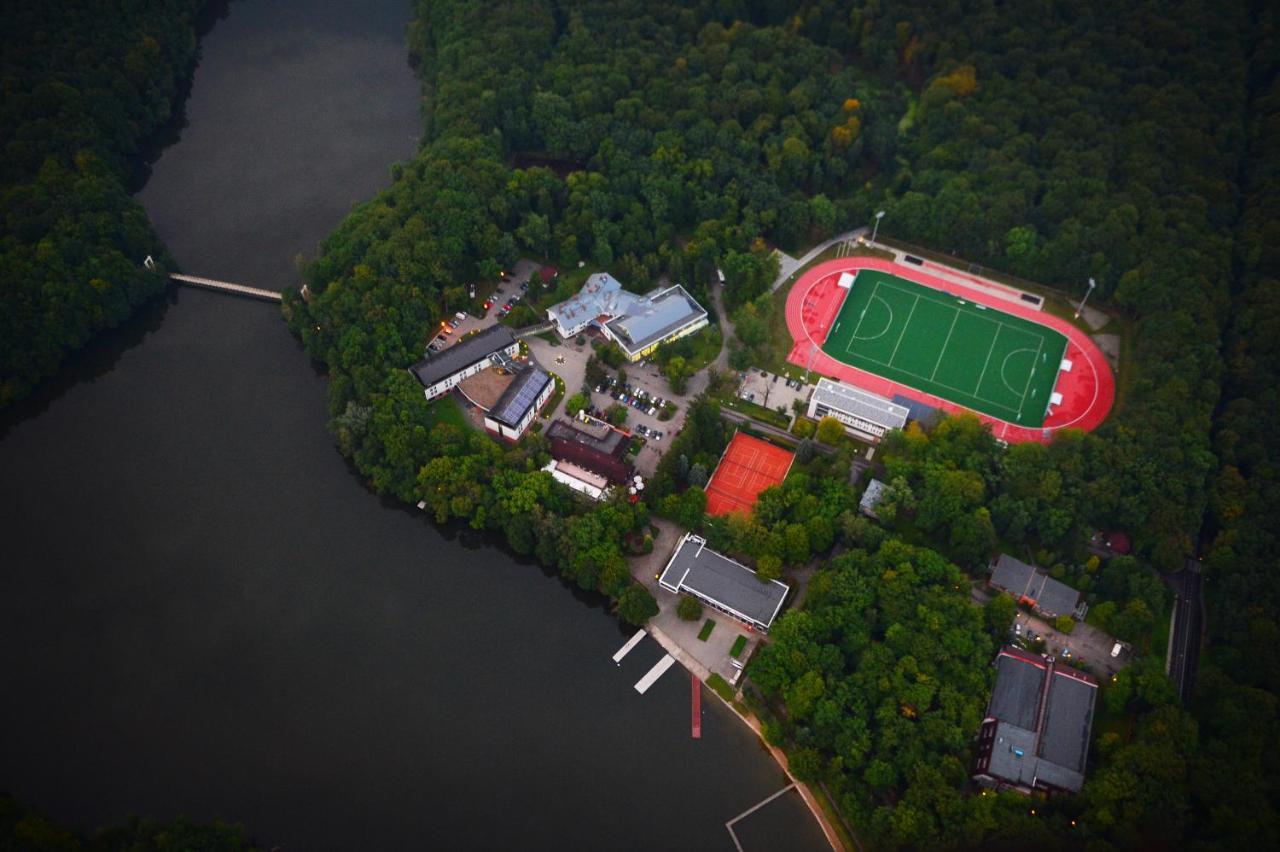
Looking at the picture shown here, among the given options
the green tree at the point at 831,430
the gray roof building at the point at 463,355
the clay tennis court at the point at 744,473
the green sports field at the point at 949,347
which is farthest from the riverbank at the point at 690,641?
the green sports field at the point at 949,347

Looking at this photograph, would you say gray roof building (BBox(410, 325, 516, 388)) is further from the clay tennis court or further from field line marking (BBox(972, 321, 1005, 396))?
field line marking (BBox(972, 321, 1005, 396))

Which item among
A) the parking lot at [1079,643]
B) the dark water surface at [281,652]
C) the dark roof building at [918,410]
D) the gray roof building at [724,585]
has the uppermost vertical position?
the dark roof building at [918,410]

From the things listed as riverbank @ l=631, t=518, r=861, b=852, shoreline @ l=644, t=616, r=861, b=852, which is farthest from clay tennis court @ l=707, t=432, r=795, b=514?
shoreline @ l=644, t=616, r=861, b=852

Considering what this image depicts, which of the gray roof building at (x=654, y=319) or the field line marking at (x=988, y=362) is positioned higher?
the field line marking at (x=988, y=362)

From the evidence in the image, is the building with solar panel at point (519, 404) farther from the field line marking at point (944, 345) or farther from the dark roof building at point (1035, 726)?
the dark roof building at point (1035, 726)

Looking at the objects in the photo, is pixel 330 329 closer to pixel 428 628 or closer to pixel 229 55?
pixel 428 628

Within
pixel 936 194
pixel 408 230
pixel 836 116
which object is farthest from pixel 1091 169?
pixel 408 230
